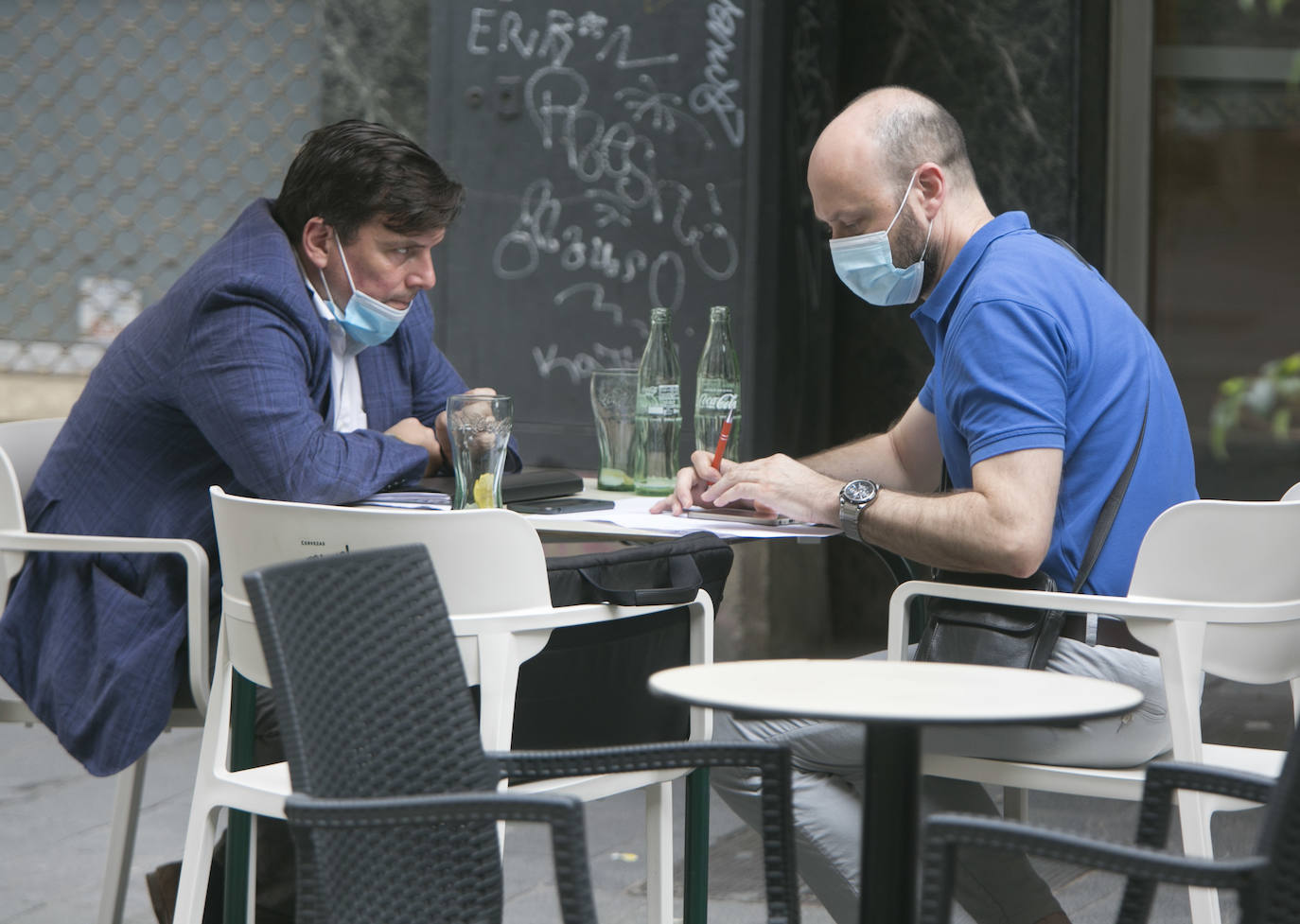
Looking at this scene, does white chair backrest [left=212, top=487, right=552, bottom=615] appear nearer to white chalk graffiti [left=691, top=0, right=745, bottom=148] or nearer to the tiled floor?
the tiled floor

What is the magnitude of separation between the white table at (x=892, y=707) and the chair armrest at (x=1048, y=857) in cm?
10

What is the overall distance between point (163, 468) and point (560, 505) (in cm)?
73

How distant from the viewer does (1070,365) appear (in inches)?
96.2

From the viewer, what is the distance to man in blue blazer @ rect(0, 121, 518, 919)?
2.73 meters

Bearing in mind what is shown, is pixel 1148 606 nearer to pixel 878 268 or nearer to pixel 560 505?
pixel 878 268

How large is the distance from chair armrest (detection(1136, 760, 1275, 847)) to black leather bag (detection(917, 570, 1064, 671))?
0.62m

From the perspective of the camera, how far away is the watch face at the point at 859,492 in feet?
8.43

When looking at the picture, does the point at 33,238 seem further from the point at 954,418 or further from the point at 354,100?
the point at 954,418

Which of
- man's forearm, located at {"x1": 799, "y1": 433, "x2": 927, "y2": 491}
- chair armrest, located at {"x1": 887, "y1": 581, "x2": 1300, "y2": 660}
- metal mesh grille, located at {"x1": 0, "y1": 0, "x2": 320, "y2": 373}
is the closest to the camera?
chair armrest, located at {"x1": 887, "y1": 581, "x2": 1300, "y2": 660}

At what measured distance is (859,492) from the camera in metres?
2.58

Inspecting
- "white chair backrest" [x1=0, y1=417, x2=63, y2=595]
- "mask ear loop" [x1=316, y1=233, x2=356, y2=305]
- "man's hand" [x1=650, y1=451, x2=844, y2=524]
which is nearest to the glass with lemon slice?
"man's hand" [x1=650, y1=451, x2=844, y2=524]

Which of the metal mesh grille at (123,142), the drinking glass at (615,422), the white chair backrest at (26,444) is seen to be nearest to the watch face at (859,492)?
the drinking glass at (615,422)

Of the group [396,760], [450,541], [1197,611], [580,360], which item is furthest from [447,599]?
[580,360]

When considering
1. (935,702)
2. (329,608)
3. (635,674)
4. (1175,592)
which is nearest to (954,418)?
(1175,592)
